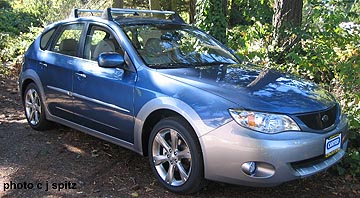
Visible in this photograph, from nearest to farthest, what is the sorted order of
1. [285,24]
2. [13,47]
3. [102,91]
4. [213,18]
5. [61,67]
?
1. [102,91]
2. [61,67]
3. [285,24]
4. [213,18]
5. [13,47]

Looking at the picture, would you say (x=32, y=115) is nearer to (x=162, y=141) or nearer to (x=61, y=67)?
(x=61, y=67)

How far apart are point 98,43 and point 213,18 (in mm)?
3988

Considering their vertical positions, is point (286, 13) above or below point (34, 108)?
above

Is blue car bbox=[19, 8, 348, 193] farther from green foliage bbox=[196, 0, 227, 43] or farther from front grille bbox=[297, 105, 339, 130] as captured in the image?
green foliage bbox=[196, 0, 227, 43]

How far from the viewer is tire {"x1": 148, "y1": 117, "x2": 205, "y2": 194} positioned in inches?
144

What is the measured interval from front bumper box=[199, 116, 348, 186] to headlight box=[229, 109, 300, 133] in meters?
0.04

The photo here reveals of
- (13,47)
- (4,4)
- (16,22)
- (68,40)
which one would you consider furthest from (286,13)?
(4,4)

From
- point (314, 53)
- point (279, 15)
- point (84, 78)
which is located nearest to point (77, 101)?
point (84, 78)

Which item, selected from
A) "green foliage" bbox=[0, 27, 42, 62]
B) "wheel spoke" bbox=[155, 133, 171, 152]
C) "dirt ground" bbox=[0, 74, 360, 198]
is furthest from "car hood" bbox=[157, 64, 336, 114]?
"green foliage" bbox=[0, 27, 42, 62]

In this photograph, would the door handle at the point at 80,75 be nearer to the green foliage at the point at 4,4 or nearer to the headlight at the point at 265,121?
the headlight at the point at 265,121

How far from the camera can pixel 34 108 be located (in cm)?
583

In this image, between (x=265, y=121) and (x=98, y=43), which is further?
(x=98, y=43)

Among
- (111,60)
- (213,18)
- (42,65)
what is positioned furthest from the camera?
(213,18)

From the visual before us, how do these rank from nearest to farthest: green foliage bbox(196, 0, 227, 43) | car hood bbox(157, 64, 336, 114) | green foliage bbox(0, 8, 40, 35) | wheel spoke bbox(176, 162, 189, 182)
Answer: car hood bbox(157, 64, 336, 114) → wheel spoke bbox(176, 162, 189, 182) → green foliage bbox(196, 0, 227, 43) → green foliage bbox(0, 8, 40, 35)
